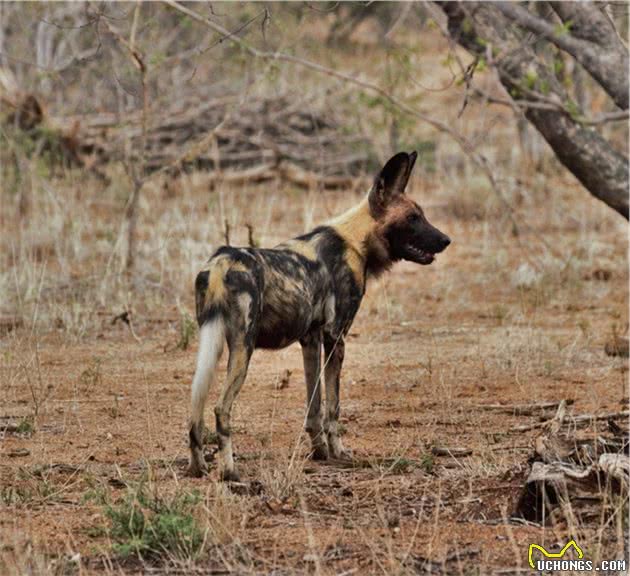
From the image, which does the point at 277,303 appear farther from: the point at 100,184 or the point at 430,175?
the point at 430,175

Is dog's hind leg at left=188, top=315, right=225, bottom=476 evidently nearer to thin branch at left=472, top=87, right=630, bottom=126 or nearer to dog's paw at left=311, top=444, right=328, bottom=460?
dog's paw at left=311, top=444, right=328, bottom=460

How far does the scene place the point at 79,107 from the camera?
1284 centimetres

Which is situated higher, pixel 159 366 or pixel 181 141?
pixel 181 141

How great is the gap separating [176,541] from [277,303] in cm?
136

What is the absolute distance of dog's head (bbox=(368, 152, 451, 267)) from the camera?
212 inches

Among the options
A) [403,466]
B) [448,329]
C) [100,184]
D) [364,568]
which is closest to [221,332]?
[403,466]

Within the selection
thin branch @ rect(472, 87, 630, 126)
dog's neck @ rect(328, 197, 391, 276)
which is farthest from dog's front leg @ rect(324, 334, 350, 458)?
thin branch @ rect(472, 87, 630, 126)

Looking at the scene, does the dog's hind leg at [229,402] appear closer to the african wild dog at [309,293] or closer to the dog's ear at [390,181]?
the african wild dog at [309,293]

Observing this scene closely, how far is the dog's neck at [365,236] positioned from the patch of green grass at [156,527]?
1.73 meters

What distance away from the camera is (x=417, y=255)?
216 inches

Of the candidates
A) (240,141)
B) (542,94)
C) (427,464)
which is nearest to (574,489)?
(427,464)

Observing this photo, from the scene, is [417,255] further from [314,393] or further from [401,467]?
[401,467]

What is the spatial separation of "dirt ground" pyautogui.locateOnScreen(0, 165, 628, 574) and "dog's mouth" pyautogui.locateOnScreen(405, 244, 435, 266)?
76 centimetres

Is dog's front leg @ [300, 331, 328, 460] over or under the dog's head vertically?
under
